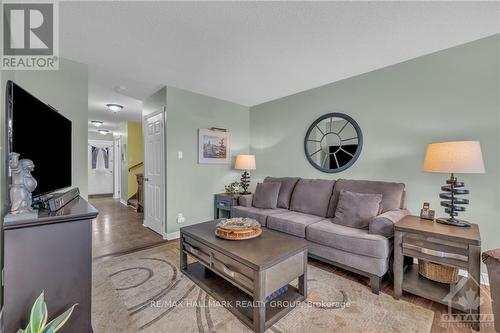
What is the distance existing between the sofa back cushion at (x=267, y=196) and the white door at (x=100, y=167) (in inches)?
265

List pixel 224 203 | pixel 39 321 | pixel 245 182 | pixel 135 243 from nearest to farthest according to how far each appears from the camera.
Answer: pixel 39 321 < pixel 135 243 < pixel 224 203 < pixel 245 182

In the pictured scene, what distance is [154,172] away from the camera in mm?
3600

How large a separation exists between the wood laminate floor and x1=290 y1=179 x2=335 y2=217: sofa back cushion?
65 cm

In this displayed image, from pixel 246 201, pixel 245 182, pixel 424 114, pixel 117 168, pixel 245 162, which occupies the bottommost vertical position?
pixel 246 201

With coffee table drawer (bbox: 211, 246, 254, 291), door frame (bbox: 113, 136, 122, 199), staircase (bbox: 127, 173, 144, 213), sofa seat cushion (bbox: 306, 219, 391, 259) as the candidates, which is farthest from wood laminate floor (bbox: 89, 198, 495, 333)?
door frame (bbox: 113, 136, 122, 199)

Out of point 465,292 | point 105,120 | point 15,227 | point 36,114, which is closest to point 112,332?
point 15,227

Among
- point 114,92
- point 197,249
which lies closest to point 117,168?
point 114,92

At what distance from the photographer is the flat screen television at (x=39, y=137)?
1.18m

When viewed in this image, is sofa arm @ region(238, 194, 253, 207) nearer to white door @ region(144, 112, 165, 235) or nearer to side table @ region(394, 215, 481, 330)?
white door @ region(144, 112, 165, 235)

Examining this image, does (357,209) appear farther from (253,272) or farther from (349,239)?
(253,272)

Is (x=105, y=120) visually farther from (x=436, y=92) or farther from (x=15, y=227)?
(x=436, y=92)

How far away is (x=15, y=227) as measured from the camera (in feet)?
3.45

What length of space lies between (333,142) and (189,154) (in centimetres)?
227

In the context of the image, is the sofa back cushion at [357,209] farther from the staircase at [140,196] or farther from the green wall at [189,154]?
the staircase at [140,196]
